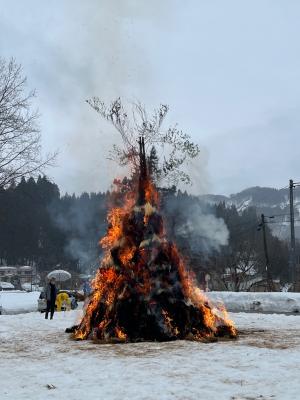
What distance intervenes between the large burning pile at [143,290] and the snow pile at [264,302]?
36.8 ft

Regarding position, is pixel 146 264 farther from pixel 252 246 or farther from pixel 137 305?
pixel 252 246

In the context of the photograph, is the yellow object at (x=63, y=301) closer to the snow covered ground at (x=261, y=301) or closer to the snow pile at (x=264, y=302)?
the snow covered ground at (x=261, y=301)

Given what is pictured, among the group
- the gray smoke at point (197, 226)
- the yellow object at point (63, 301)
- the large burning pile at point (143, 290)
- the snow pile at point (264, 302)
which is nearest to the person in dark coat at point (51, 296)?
the large burning pile at point (143, 290)

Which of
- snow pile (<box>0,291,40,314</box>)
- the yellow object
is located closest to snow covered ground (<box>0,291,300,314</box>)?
snow pile (<box>0,291,40,314</box>)

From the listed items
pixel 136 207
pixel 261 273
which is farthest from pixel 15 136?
pixel 261 273

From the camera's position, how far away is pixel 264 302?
88.1 ft

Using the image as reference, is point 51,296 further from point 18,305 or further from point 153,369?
point 18,305

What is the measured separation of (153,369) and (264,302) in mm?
18678

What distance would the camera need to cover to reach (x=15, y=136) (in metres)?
29.7

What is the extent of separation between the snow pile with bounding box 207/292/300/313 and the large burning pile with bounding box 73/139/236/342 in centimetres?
1123

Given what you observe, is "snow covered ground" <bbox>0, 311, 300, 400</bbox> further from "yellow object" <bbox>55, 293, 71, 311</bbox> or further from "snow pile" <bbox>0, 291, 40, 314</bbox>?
"snow pile" <bbox>0, 291, 40, 314</bbox>

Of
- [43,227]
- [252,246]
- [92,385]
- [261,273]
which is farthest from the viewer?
[43,227]

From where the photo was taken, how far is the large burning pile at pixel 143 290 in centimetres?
1330

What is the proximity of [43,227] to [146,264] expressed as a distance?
68653 millimetres
